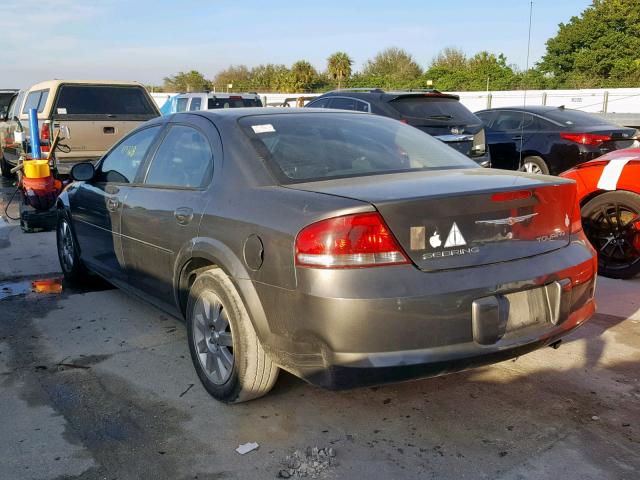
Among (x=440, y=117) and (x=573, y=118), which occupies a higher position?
(x=440, y=117)

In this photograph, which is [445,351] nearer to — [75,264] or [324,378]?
[324,378]

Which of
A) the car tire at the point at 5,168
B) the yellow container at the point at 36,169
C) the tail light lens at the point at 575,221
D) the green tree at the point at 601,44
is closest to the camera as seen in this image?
the tail light lens at the point at 575,221

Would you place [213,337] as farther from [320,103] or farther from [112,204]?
[320,103]

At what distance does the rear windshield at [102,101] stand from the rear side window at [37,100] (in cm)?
40

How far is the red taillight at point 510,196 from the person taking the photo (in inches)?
118

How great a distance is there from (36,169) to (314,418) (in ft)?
21.8

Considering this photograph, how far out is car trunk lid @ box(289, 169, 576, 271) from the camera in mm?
2824

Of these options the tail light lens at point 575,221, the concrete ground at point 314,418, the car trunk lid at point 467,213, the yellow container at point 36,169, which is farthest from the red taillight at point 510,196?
the yellow container at point 36,169

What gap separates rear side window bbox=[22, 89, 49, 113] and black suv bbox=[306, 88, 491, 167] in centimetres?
553

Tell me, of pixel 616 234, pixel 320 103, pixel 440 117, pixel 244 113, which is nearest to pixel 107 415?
pixel 244 113

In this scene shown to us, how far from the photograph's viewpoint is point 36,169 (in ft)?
27.7

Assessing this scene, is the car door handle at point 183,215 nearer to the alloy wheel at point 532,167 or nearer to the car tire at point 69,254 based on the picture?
the car tire at point 69,254

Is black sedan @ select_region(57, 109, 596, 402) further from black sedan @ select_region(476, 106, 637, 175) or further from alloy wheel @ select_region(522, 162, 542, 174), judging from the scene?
alloy wheel @ select_region(522, 162, 542, 174)

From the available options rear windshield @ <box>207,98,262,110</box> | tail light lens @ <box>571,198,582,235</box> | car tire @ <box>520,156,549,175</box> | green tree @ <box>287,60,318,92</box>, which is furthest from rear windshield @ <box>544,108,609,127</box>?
green tree @ <box>287,60,318,92</box>
